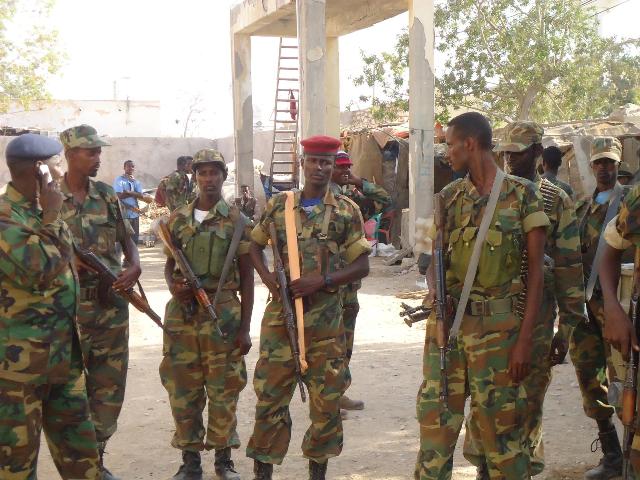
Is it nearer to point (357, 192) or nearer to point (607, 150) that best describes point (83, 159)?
point (357, 192)

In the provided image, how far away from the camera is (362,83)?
72.7ft

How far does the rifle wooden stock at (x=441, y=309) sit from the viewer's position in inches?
154

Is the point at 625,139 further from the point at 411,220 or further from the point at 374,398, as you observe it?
the point at 374,398

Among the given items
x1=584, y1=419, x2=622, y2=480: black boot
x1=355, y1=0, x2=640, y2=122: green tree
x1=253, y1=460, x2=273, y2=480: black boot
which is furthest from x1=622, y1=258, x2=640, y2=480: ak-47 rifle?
→ x1=355, y1=0, x2=640, y2=122: green tree

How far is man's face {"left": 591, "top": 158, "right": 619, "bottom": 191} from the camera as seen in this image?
5398 mm

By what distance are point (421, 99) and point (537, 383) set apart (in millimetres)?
9729

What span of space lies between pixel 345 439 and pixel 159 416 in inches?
62.6

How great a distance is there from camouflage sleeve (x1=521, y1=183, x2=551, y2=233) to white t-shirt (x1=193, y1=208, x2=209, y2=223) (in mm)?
1994

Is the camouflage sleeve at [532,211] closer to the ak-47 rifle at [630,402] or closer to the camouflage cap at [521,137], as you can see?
the ak-47 rifle at [630,402]

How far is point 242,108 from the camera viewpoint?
17.8 metres

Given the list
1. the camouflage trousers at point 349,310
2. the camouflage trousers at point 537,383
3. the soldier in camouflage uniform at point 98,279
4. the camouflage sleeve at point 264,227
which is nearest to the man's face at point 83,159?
the soldier in camouflage uniform at point 98,279

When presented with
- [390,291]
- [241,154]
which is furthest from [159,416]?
[241,154]

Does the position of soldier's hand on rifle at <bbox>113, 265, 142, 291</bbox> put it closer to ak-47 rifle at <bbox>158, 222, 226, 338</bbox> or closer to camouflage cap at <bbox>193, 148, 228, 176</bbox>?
ak-47 rifle at <bbox>158, 222, 226, 338</bbox>

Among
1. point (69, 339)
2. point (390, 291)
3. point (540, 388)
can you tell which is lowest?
point (390, 291)
